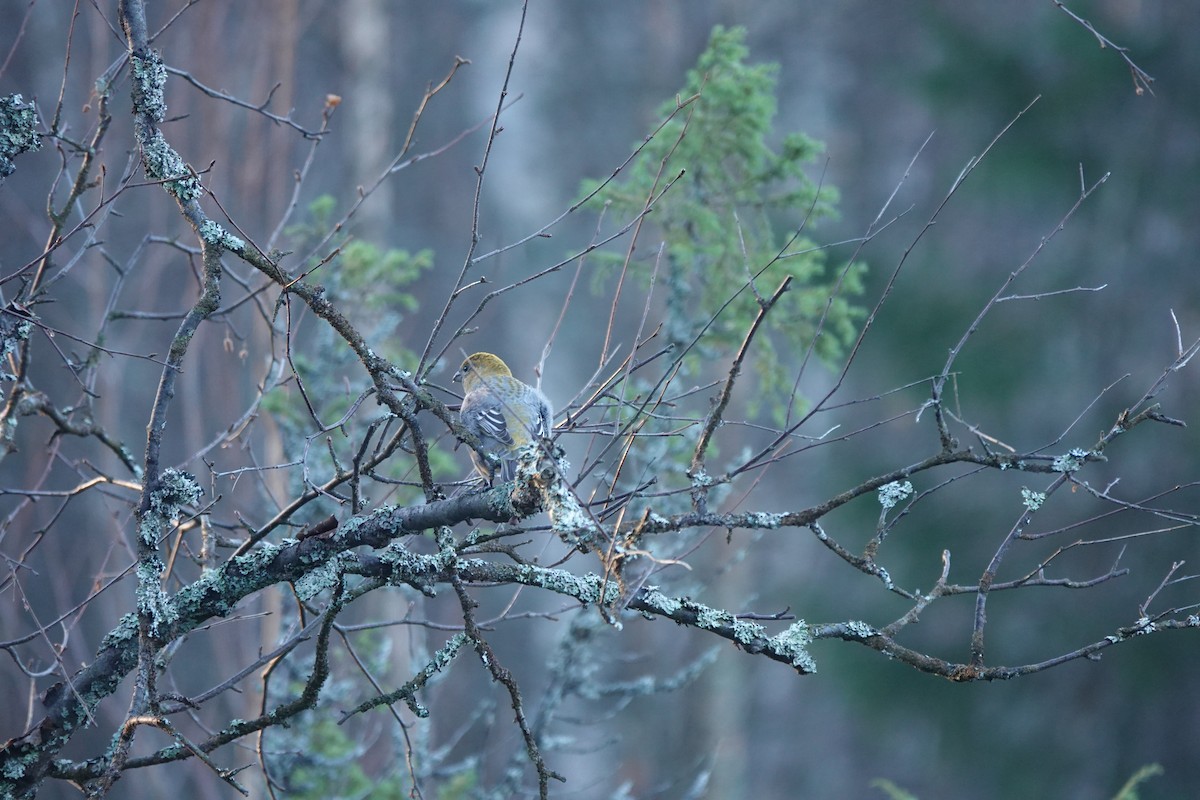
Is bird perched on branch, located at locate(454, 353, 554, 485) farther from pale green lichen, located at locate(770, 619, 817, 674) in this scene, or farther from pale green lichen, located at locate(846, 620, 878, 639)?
pale green lichen, located at locate(846, 620, 878, 639)

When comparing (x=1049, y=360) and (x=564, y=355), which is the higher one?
(x=564, y=355)

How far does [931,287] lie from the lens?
35.6 ft

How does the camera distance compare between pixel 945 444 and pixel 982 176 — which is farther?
pixel 982 176

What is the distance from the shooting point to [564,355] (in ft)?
67.4

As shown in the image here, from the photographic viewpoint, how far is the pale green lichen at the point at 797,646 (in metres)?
2.88

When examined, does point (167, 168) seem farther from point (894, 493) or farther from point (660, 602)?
point (894, 493)

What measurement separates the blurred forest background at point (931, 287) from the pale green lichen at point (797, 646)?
3.54 m

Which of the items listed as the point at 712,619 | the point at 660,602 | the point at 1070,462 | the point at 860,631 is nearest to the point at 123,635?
the point at 660,602

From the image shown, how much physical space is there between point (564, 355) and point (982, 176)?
11.4 meters

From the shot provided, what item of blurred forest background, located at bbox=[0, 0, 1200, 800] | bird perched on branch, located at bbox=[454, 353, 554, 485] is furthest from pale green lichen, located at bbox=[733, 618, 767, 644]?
blurred forest background, located at bbox=[0, 0, 1200, 800]

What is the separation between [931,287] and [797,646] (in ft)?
28.6

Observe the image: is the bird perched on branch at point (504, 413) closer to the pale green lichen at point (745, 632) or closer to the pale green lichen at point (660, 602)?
the pale green lichen at point (660, 602)

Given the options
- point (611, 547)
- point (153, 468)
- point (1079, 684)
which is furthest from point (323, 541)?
point (1079, 684)

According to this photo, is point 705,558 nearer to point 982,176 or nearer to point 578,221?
point 982,176
